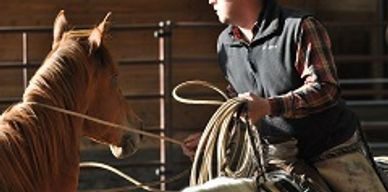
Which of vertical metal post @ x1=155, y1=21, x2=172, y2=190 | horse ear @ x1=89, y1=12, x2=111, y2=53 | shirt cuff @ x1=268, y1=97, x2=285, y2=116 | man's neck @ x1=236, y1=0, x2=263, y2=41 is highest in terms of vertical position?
man's neck @ x1=236, y1=0, x2=263, y2=41

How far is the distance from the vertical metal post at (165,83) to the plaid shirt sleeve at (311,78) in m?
4.27

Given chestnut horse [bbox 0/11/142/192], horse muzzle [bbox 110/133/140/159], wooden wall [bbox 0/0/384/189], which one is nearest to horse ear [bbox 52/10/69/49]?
chestnut horse [bbox 0/11/142/192]

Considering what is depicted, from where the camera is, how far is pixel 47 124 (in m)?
3.47

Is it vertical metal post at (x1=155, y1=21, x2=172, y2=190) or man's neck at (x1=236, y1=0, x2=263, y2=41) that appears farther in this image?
vertical metal post at (x1=155, y1=21, x2=172, y2=190)

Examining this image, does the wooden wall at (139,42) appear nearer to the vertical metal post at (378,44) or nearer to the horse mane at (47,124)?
the vertical metal post at (378,44)

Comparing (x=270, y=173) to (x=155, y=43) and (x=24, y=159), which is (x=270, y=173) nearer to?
(x=24, y=159)

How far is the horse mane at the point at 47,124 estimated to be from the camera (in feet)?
10.8

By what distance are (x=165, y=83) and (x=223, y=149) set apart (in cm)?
447

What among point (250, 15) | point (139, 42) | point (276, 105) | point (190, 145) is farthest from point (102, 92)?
point (139, 42)

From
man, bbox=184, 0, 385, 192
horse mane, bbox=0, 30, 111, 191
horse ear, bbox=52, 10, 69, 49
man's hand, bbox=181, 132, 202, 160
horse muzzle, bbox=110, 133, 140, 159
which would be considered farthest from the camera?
horse muzzle, bbox=110, 133, 140, 159

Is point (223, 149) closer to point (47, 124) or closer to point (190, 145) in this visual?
point (190, 145)

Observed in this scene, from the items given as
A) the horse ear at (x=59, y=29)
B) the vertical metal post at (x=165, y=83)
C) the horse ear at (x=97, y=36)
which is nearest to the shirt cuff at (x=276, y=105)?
the horse ear at (x=97, y=36)

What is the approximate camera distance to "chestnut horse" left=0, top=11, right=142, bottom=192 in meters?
3.33

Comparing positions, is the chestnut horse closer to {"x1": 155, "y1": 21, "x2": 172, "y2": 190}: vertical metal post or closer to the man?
the man
